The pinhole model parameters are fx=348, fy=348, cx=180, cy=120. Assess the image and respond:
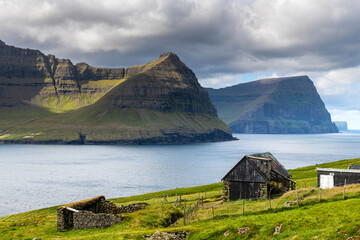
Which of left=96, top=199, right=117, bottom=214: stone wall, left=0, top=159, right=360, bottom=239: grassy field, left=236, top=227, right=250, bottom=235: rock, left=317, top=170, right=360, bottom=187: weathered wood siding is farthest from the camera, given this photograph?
left=317, top=170, right=360, bottom=187: weathered wood siding

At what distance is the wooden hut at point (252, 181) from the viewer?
2237 inches

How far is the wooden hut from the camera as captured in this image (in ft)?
186

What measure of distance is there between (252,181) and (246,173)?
1687mm

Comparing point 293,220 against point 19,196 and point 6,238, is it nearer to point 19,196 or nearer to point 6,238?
point 6,238

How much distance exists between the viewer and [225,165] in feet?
626

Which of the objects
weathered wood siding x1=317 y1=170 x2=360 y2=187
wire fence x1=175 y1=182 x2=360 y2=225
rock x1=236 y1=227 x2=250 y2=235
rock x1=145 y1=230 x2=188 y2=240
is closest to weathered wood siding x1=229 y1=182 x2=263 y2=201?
weathered wood siding x1=317 y1=170 x2=360 y2=187

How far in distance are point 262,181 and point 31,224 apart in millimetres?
34777

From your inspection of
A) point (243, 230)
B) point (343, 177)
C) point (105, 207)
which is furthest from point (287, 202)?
point (105, 207)

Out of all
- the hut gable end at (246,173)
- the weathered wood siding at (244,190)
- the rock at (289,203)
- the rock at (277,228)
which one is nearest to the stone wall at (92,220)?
the rock at (277,228)

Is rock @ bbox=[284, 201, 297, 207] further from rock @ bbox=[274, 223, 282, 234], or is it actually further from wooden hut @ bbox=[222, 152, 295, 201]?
wooden hut @ bbox=[222, 152, 295, 201]

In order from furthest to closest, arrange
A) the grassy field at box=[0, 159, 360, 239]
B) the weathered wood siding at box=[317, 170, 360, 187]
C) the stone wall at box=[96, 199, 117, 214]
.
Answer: the weathered wood siding at box=[317, 170, 360, 187] → the stone wall at box=[96, 199, 117, 214] → the grassy field at box=[0, 159, 360, 239]

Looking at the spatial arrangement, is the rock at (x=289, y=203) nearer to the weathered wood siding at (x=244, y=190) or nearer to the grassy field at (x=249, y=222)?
the grassy field at (x=249, y=222)

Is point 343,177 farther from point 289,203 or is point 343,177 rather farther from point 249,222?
point 249,222

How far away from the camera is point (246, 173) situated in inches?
2297
